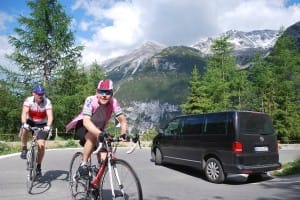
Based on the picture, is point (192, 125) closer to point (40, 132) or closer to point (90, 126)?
point (40, 132)

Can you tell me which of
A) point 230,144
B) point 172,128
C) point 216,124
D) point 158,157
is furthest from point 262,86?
point 230,144

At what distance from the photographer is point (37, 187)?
8.86 m

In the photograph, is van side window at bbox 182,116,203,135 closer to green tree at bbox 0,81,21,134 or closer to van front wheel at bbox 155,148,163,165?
van front wheel at bbox 155,148,163,165

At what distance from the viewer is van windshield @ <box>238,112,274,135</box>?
35.9 feet

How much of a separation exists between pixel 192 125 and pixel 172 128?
134 cm

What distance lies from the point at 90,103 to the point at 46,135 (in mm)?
2750

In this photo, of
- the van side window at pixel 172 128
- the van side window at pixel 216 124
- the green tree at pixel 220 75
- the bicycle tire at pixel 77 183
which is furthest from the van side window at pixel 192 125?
the green tree at pixel 220 75

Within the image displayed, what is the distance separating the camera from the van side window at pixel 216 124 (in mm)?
11269

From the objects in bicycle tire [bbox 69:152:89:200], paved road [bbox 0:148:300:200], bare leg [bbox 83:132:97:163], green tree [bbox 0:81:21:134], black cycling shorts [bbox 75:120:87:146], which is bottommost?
paved road [bbox 0:148:300:200]

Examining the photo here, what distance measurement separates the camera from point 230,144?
1078cm

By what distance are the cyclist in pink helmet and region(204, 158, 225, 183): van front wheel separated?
17.6ft

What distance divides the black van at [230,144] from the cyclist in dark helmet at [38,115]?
485 cm

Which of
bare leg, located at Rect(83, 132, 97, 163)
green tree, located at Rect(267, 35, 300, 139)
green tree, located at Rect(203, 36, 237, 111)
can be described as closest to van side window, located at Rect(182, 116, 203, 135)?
bare leg, located at Rect(83, 132, 97, 163)

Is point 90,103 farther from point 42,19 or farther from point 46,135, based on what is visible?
point 42,19
